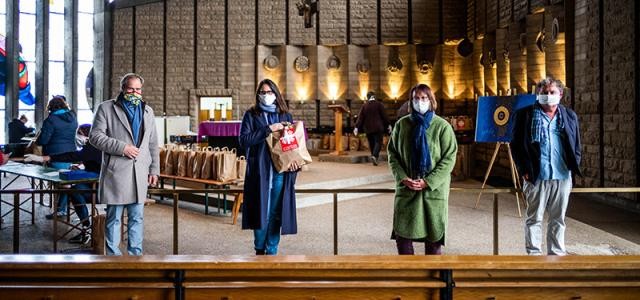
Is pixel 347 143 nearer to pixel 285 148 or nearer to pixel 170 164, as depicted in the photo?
pixel 170 164

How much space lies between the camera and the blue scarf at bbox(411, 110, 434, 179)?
3.57 metres

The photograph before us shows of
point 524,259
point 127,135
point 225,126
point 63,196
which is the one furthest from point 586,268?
point 225,126

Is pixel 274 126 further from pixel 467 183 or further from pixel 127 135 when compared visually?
pixel 467 183

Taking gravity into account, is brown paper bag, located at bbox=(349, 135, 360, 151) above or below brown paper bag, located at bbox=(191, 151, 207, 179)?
above

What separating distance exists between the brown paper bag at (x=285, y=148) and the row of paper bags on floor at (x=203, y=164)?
2.83 metres

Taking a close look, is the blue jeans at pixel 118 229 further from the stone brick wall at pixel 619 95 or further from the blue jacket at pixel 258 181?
the stone brick wall at pixel 619 95

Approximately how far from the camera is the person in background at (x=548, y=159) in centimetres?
398

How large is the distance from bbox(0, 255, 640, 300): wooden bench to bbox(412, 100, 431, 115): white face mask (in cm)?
138

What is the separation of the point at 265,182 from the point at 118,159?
3.24ft

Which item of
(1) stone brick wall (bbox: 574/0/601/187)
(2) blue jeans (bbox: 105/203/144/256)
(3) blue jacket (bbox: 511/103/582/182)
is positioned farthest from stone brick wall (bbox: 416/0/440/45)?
(2) blue jeans (bbox: 105/203/144/256)

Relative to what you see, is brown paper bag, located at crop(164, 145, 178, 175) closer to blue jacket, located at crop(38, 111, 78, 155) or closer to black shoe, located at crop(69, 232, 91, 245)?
blue jacket, located at crop(38, 111, 78, 155)

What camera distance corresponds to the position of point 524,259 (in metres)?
2.41

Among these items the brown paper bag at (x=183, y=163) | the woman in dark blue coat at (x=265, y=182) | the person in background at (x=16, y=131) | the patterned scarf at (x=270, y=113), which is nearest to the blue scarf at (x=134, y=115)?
the woman in dark blue coat at (x=265, y=182)

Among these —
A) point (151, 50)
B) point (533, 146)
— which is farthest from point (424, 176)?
point (151, 50)
